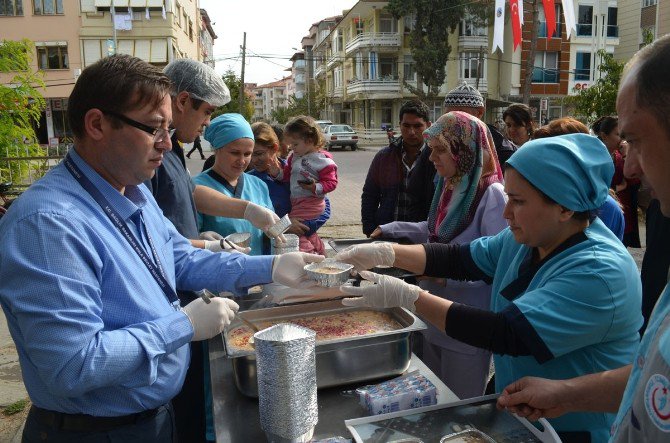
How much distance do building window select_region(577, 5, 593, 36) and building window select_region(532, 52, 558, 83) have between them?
1808mm

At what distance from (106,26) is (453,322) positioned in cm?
2914

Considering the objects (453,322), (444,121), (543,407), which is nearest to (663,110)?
(543,407)

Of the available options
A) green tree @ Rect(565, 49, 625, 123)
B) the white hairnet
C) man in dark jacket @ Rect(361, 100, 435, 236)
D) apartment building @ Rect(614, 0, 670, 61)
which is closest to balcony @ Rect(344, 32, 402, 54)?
apartment building @ Rect(614, 0, 670, 61)

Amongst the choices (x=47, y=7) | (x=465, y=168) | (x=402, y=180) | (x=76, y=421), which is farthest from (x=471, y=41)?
(x=76, y=421)

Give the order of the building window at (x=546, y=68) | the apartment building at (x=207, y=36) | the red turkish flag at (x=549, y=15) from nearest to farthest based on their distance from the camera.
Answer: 1. the red turkish flag at (x=549, y=15)
2. the building window at (x=546, y=68)
3. the apartment building at (x=207, y=36)

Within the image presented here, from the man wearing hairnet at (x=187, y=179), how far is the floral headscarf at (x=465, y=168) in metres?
1.13

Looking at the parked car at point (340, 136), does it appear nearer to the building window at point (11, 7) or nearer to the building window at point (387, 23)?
the building window at point (387, 23)

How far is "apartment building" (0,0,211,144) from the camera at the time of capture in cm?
2547

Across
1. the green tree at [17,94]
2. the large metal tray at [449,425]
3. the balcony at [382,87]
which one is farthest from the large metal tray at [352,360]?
the balcony at [382,87]

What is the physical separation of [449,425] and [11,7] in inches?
1241

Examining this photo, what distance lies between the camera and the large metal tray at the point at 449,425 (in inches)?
49.8

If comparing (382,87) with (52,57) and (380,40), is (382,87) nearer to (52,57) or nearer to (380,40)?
(380,40)

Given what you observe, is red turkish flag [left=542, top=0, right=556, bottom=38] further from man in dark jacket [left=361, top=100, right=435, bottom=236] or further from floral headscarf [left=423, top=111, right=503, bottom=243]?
floral headscarf [left=423, top=111, right=503, bottom=243]

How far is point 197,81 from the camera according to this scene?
2.33 metres
